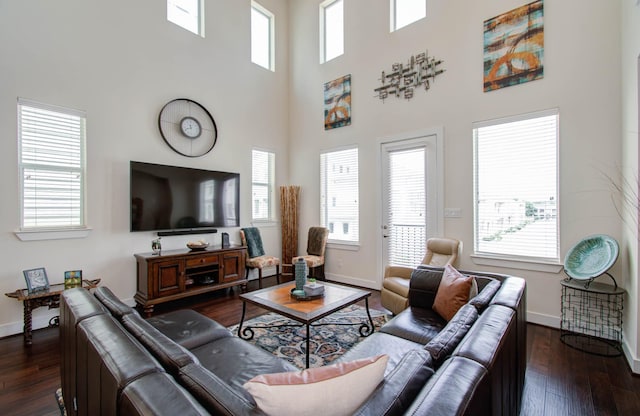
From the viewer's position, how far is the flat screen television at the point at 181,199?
391 cm

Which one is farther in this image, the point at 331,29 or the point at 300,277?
the point at 331,29

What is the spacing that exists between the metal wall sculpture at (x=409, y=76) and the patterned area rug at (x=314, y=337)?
10.5ft

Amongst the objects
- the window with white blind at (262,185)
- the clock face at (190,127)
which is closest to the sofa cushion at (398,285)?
the window with white blind at (262,185)

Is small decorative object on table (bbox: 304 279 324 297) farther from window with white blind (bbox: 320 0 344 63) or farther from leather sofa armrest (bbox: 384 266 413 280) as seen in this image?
window with white blind (bbox: 320 0 344 63)

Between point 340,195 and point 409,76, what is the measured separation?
7.11 feet

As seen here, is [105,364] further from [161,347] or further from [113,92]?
[113,92]

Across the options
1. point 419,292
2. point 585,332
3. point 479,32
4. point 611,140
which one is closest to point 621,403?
point 585,332

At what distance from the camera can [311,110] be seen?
5625mm

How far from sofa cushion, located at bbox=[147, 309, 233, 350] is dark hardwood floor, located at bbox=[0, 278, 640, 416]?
2.66 ft

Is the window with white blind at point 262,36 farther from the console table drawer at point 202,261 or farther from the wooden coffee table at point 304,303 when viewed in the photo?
the wooden coffee table at point 304,303

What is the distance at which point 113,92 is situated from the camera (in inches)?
149

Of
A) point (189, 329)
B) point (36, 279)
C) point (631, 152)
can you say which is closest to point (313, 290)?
point (189, 329)

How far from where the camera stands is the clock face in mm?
4422

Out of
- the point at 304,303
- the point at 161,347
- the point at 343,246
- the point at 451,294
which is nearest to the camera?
the point at 161,347
